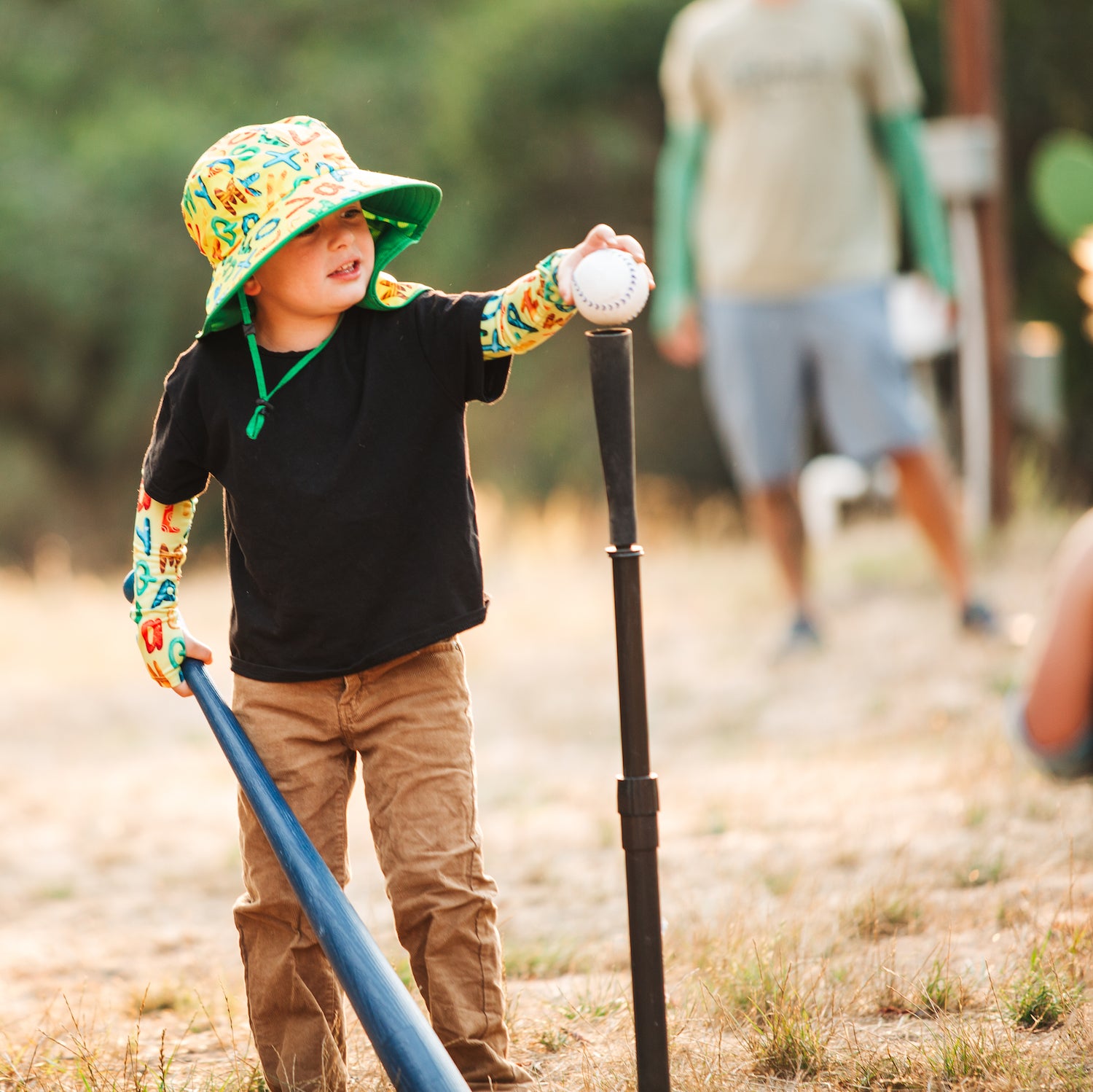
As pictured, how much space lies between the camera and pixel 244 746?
1899 mm

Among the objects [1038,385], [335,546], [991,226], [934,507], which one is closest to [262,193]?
[335,546]

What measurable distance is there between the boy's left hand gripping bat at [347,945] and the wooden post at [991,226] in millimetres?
4503

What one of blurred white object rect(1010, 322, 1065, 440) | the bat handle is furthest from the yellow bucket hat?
blurred white object rect(1010, 322, 1065, 440)

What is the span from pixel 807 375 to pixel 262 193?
2.91m

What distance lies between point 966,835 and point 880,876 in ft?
1.24

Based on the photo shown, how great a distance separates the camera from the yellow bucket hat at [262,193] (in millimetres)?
1888

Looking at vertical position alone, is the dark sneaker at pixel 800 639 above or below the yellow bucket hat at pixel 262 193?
below

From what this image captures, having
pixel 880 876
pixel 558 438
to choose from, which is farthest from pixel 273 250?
pixel 558 438

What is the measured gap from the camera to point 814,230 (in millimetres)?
4434

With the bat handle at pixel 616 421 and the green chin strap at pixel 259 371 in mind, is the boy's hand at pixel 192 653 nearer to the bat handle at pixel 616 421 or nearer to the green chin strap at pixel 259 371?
the green chin strap at pixel 259 371

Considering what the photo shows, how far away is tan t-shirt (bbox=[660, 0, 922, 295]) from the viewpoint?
4.42 m

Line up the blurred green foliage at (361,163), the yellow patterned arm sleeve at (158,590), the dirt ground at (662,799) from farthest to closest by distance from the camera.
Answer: the blurred green foliage at (361,163), the dirt ground at (662,799), the yellow patterned arm sleeve at (158,590)

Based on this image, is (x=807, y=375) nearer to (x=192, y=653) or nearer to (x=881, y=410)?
(x=881, y=410)

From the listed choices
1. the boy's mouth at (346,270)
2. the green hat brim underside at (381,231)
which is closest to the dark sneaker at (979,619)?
the green hat brim underside at (381,231)
